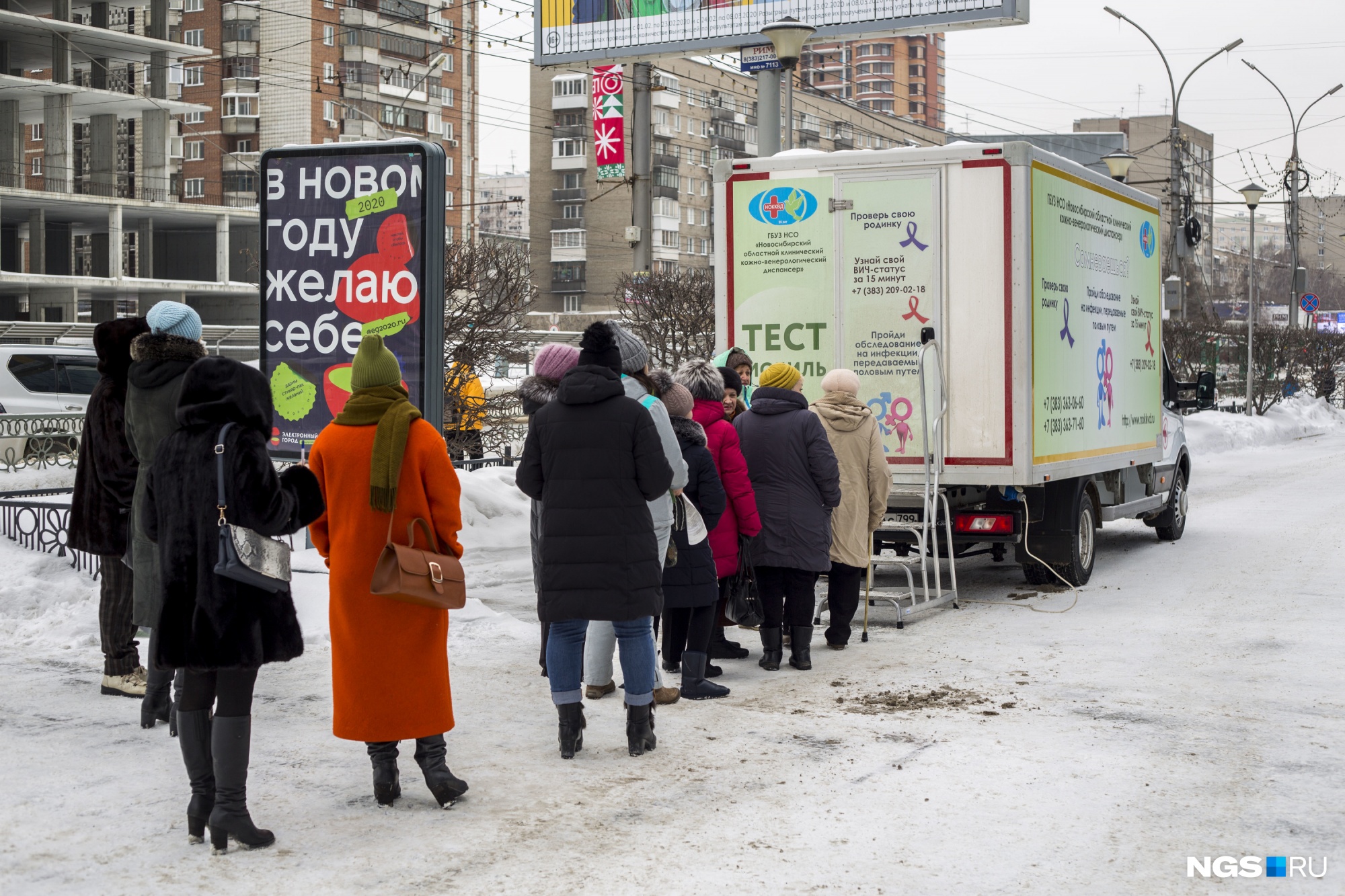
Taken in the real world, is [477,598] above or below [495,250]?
below

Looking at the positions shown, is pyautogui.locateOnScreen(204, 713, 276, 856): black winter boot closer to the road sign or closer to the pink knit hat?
the pink knit hat

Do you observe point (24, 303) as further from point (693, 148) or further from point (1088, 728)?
point (1088, 728)

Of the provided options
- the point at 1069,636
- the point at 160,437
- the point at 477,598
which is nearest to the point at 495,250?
the point at 477,598

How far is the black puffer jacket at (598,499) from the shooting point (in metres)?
6.14

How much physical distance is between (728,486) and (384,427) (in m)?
2.99

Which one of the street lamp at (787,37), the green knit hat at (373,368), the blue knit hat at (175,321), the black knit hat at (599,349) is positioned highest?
the street lamp at (787,37)

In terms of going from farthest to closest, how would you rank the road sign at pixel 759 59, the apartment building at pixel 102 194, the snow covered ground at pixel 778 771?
the apartment building at pixel 102 194, the road sign at pixel 759 59, the snow covered ground at pixel 778 771

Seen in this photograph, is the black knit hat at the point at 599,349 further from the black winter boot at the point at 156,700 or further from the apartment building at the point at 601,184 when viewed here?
the apartment building at the point at 601,184

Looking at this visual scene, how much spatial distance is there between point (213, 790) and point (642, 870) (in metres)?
1.55

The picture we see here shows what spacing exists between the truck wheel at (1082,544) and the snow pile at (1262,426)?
14159mm

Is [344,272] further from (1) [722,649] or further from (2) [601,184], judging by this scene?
(2) [601,184]

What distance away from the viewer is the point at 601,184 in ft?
310

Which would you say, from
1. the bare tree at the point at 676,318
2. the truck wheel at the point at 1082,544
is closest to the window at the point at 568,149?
the bare tree at the point at 676,318

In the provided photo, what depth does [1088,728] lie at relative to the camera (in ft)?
22.4
